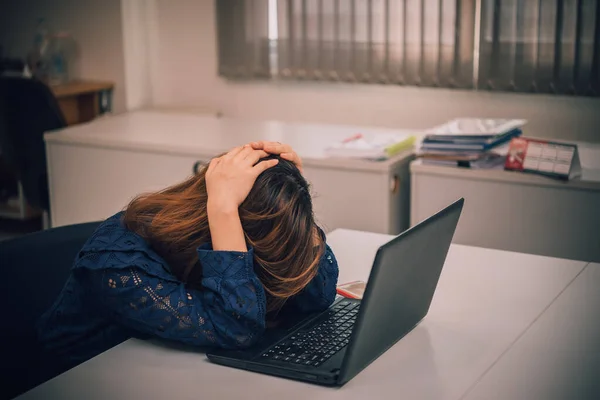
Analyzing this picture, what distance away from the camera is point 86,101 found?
13.4ft

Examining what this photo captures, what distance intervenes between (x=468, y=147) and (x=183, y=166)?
3.35ft

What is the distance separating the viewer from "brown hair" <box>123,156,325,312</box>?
1229 millimetres

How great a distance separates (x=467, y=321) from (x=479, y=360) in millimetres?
154

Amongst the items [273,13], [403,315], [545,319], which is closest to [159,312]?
[403,315]

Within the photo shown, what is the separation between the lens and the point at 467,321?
1367 mm

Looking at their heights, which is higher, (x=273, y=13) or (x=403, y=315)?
(x=273, y=13)

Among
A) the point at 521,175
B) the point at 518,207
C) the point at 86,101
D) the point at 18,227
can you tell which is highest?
the point at 86,101

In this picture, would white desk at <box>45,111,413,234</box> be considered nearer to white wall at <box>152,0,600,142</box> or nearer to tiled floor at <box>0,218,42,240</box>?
white wall at <box>152,0,600,142</box>

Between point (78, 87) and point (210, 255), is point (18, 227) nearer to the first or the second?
point (78, 87)

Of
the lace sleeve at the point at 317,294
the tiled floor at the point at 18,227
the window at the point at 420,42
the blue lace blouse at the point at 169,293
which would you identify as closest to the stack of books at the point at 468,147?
the window at the point at 420,42

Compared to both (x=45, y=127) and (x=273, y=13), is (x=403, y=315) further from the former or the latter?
(x=273, y=13)

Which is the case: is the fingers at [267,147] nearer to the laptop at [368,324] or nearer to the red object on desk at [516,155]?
the laptop at [368,324]

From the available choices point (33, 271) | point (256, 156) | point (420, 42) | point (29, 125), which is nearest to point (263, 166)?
point (256, 156)

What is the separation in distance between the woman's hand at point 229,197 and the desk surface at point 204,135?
138 centimetres
